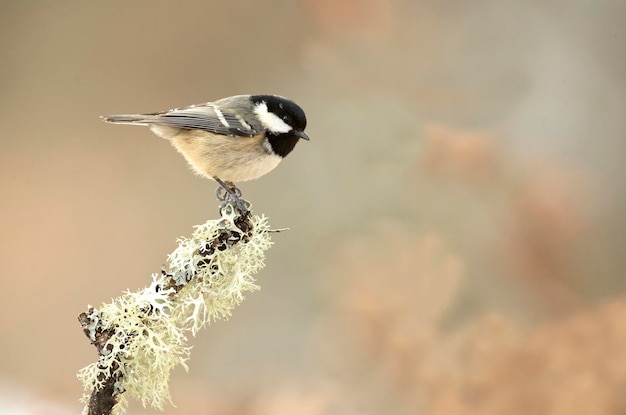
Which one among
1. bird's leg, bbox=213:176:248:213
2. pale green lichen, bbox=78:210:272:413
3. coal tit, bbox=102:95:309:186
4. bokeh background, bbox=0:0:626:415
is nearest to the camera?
pale green lichen, bbox=78:210:272:413

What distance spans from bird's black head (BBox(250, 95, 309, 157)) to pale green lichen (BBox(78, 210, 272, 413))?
0.27m

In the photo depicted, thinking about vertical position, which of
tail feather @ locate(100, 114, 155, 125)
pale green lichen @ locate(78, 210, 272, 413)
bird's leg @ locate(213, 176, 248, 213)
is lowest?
pale green lichen @ locate(78, 210, 272, 413)

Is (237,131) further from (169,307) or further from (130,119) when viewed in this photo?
(169,307)

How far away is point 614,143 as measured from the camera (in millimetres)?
2680

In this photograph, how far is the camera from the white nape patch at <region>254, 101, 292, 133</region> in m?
1.81

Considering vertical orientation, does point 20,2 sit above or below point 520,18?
below

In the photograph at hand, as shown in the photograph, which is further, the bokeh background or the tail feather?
the bokeh background

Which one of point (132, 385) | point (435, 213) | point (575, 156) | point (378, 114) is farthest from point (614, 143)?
point (132, 385)

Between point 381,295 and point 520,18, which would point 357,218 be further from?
point 520,18

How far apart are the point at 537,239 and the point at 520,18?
0.93 metres

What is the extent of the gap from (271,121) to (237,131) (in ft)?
0.34

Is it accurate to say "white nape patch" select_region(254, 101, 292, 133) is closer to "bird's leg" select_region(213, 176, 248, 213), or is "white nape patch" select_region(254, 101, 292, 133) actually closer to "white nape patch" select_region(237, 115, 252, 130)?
"white nape patch" select_region(237, 115, 252, 130)

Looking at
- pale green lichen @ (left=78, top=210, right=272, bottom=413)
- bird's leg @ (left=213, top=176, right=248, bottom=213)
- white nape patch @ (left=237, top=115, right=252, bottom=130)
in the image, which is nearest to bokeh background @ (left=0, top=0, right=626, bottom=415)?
bird's leg @ (left=213, top=176, right=248, bottom=213)

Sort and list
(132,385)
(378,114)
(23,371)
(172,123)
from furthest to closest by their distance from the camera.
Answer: (378,114) → (23,371) → (172,123) → (132,385)
